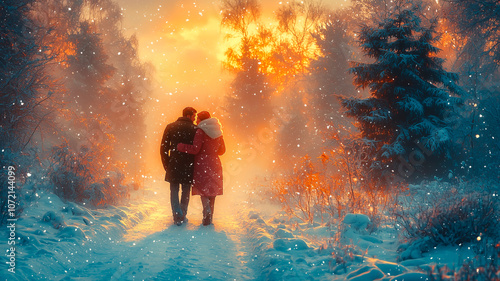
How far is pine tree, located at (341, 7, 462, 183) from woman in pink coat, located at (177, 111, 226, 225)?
20.5 feet

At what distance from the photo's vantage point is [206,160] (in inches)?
249

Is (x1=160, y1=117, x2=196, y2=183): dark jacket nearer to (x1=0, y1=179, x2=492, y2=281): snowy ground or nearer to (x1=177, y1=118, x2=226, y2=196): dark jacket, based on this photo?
(x1=177, y1=118, x2=226, y2=196): dark jacket

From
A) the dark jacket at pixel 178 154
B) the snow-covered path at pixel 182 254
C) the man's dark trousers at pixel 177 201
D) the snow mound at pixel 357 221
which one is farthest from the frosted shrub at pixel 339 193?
the dark jacket at pixel 178 154

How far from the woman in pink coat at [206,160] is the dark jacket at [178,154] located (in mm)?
183

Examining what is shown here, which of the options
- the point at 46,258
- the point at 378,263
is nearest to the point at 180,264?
the point at 46,258

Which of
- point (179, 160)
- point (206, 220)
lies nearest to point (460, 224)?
point (206, 220)

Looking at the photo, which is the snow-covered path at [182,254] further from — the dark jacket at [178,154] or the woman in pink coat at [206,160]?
the dark jacket at [178,154]

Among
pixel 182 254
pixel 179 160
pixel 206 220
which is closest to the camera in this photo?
pixel 182 254

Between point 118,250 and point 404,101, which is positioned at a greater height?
point 404,101

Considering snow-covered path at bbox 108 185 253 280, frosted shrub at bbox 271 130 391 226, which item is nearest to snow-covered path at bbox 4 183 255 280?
snow-covered path at bbox 108 185 253 280

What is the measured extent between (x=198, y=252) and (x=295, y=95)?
909 inches

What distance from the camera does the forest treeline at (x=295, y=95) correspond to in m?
6.63

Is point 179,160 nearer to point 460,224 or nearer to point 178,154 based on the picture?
point 178,154

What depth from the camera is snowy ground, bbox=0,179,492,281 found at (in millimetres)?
2969
